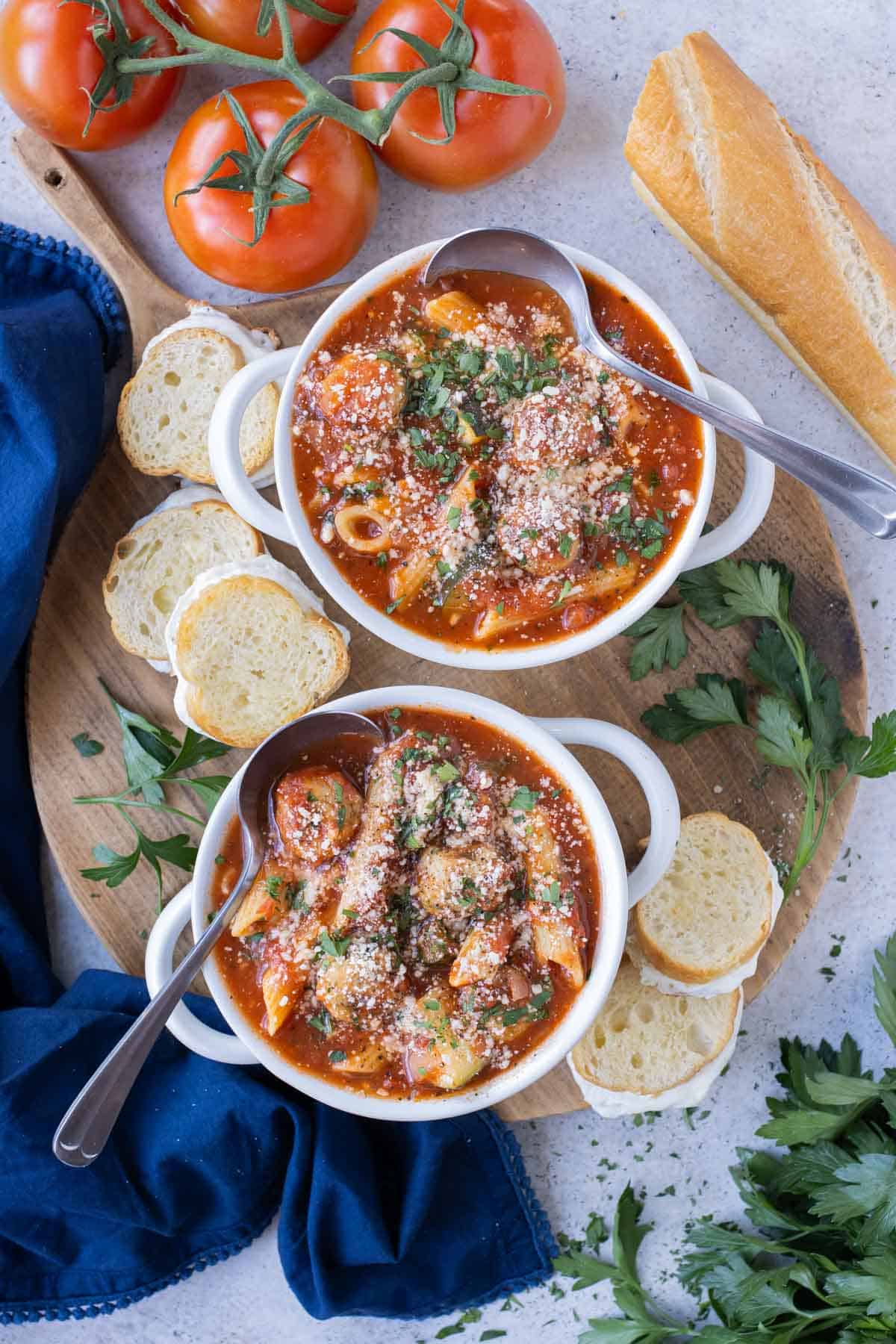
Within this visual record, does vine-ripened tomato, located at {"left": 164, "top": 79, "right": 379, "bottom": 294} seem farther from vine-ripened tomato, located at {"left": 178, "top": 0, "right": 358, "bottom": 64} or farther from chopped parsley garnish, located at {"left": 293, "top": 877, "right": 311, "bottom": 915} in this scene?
chopped parsley garnish, located at {"left": 293, "top": 877, "right": 311, "bottom": 915}

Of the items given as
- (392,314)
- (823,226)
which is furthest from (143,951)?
(823,226)

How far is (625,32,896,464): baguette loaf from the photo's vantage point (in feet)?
10.3

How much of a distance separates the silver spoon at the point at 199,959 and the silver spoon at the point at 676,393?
1.05 m

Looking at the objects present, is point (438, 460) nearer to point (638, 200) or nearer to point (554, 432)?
point (554, 432)

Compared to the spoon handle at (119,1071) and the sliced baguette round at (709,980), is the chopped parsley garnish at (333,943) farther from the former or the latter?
the sliced baguette round at (709,980)

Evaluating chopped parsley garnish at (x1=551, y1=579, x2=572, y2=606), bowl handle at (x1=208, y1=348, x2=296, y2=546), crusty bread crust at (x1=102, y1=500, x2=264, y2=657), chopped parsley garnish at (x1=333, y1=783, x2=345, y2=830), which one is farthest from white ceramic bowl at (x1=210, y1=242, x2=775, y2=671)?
crusty bread crust at (x1=102, y1=500, x2=264, y2=657)

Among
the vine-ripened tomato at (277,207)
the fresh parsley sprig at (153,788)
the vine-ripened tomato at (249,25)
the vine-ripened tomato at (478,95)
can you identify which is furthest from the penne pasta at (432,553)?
the vine-ripened tomato at (249,25)

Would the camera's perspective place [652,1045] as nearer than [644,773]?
No

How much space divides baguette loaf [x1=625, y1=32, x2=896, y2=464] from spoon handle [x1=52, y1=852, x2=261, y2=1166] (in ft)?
6.90

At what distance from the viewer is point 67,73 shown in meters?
3.14

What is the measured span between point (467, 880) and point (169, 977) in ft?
2.56

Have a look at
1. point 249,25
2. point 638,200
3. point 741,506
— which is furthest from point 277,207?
point 741,506

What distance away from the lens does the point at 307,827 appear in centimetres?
271

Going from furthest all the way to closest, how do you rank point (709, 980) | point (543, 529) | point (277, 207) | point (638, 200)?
point (638, 200) → point (709, 980) → point (277, 207) → point (543, 529)
